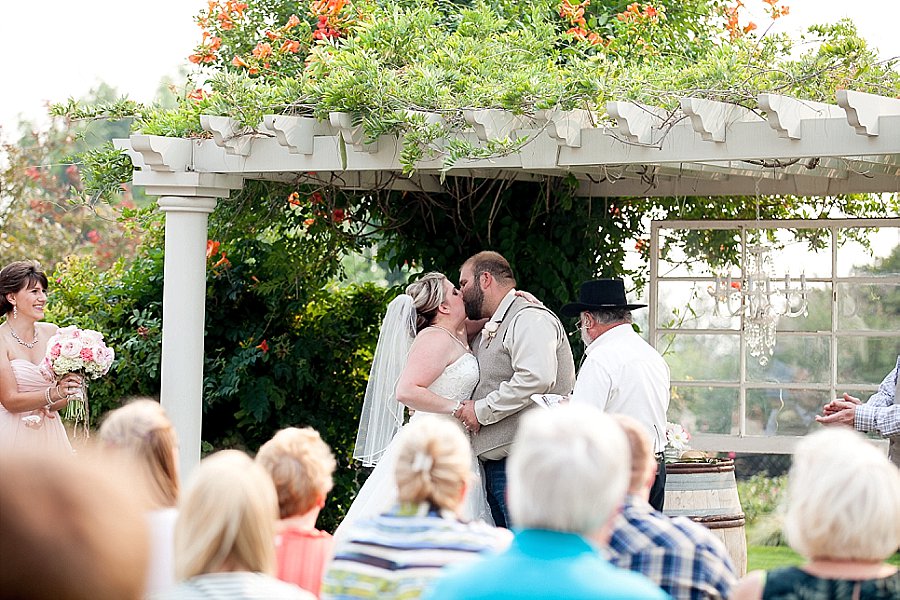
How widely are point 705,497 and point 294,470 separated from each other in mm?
3072

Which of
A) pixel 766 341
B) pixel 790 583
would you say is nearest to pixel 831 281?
pixel 766 341

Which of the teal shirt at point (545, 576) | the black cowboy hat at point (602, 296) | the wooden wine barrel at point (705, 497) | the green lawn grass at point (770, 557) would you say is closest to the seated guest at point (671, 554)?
the teal shirt at point (545, 576)

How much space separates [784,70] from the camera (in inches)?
193

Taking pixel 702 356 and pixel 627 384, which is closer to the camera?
pixel 627 384

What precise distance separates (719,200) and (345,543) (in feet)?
17.5

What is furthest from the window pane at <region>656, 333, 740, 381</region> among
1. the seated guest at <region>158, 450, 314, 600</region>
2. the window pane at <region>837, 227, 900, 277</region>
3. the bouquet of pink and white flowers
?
the seated guest at <region>158, 450, 314, 600</region>

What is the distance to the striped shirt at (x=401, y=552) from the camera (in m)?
2.69

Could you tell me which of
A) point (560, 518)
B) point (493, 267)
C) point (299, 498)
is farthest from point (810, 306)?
point (560, 518)

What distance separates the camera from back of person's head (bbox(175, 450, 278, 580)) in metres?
2.46

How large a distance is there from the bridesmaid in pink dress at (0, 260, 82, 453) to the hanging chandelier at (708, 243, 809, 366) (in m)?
3.81

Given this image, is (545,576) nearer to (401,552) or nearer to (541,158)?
(401,552)

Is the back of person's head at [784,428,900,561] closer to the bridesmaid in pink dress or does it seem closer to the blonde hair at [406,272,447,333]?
the blonde hair at [406,272,447,333]

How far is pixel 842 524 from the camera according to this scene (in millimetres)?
2438

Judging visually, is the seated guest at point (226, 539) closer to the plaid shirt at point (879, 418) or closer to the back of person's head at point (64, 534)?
the back of person's head at point (64, 534)
